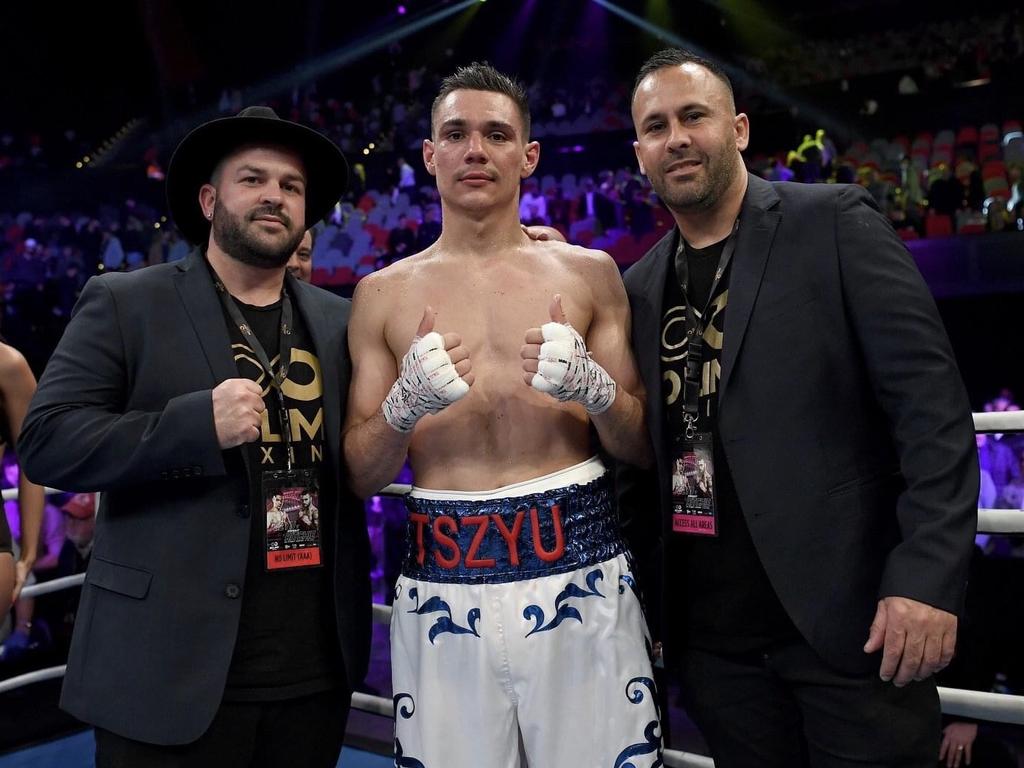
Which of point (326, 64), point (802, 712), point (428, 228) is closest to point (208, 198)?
point (802, 712)

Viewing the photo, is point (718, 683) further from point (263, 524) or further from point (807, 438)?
point (263, 524)

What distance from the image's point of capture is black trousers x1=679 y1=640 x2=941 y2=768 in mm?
1355

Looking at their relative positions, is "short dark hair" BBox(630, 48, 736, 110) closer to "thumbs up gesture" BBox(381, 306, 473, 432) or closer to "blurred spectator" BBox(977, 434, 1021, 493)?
"thumbs up gesture" BBox(381, 306, 473, 432)

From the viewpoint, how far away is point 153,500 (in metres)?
1.53

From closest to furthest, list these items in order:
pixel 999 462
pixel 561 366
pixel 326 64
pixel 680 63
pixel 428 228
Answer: pixel 561 366 → pixel 680 63 → pixel 999 462 → pixel 428 228 → pixel 326 64

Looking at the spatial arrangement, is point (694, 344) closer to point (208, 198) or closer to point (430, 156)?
point (430, 156)

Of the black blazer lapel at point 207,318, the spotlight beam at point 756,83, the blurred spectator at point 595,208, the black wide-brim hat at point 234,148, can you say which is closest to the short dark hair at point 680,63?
the black wide-brim hat at point 234,148

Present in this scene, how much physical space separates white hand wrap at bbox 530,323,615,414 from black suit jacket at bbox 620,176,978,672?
14cm

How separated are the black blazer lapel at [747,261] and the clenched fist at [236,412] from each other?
0.74 metres

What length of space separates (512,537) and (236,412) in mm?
497

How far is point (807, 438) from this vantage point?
1413mm

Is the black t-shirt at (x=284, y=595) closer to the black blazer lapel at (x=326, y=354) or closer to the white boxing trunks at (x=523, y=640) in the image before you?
the black blazer lapel at (x=326, y=354)

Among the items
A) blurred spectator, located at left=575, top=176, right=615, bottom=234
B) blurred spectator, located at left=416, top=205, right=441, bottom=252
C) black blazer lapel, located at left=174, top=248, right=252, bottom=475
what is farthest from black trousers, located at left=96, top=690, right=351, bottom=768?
blurred spectator, located at left=416, top=205, right=441, bottom=252

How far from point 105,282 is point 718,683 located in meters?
1.26
